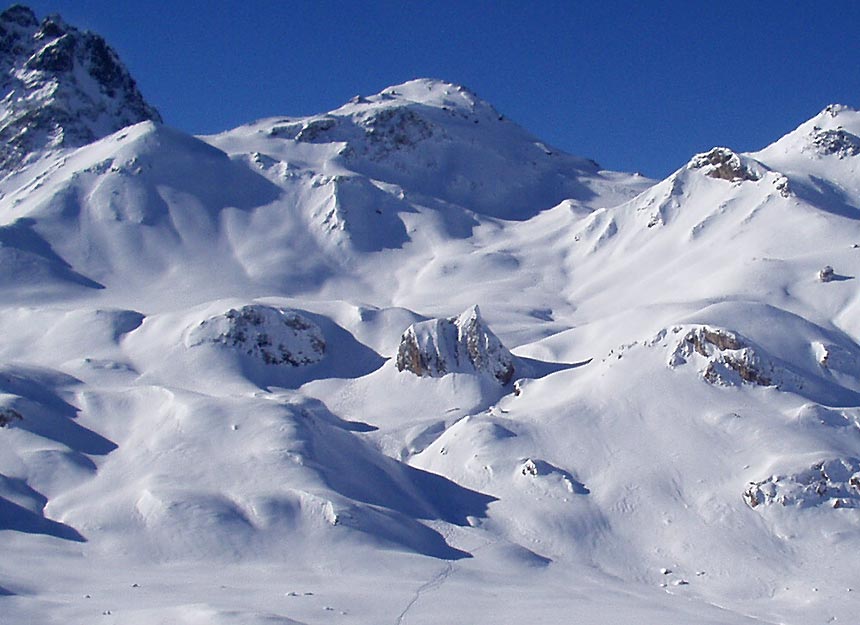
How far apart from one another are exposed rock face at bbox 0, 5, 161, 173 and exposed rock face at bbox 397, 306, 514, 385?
7057 centimetres

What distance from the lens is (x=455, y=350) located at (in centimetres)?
5247

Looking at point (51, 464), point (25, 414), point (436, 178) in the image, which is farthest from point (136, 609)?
point (436, 178)

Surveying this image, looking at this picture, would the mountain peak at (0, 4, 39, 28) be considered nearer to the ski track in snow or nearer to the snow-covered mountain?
the snow-covered mountain

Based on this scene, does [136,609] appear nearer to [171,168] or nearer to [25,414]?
[25,414]

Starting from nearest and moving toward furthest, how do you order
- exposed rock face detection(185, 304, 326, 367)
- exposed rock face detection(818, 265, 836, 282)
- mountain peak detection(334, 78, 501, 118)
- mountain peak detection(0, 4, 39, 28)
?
1. exposed rock face detection(818, 265, 836, 282)
2. exposed rock face detection(185, 304, 326, 367)
3. mountain peak detection(334, 78, 501, 118)
4. mountain peak detection(0, 4, 39, 28)

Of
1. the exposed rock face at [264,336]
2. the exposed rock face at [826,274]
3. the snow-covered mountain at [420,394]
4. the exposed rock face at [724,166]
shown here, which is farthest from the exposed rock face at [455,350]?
the exposed rock face at [724,166]

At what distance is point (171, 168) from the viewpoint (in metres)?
89.8

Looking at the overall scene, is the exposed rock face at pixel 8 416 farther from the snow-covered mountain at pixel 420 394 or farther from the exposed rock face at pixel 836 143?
the exposed rock face at pixel 836 143

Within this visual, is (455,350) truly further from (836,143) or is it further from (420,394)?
(836,143)

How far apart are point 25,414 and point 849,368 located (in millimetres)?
37895

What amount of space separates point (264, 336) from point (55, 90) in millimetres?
74349

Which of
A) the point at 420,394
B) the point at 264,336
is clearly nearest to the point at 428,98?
the point at 264,336

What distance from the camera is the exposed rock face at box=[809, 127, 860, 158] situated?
76.3 meters

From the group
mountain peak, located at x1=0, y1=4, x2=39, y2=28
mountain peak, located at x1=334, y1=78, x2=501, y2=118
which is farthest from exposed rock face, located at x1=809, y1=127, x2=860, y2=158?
mountain peak, located at x1=0, y1=4, x2=39, y2=28
